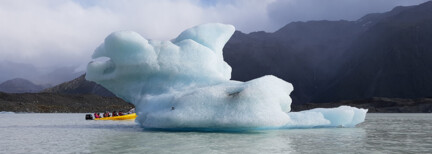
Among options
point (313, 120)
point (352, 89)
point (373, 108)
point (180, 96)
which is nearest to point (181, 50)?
point (180, 96)

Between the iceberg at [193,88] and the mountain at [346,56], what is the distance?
11380 centimetres

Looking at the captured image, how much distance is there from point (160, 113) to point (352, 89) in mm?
127043

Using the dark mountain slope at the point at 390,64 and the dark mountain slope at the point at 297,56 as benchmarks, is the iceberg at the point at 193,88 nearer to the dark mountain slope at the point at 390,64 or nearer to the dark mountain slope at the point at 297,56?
the dark mountain slope at the point at 390,64

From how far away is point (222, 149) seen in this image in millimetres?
11992

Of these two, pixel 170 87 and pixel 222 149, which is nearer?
pixel 222 149

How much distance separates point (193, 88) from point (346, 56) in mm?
146369

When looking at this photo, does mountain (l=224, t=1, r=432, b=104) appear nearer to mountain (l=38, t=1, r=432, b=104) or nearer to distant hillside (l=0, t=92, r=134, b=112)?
mountain (l=38, t=1, r=432, b=104)

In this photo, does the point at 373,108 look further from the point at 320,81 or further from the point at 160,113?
the point at 160,113

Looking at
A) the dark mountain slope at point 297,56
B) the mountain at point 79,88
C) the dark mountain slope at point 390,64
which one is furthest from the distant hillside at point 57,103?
the dark mountain slope at point 390,64

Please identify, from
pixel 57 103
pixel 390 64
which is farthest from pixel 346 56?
pixel 57 103

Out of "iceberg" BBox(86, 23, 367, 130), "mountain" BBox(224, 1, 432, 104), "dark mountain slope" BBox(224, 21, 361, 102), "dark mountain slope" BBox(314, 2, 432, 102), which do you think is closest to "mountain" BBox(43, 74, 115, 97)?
"dark mountain slope" BBox(224, 21, 361, 102)

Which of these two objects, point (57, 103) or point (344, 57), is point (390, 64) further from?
point (57, 103)

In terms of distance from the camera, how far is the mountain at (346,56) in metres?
130

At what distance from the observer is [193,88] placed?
1978 cm
